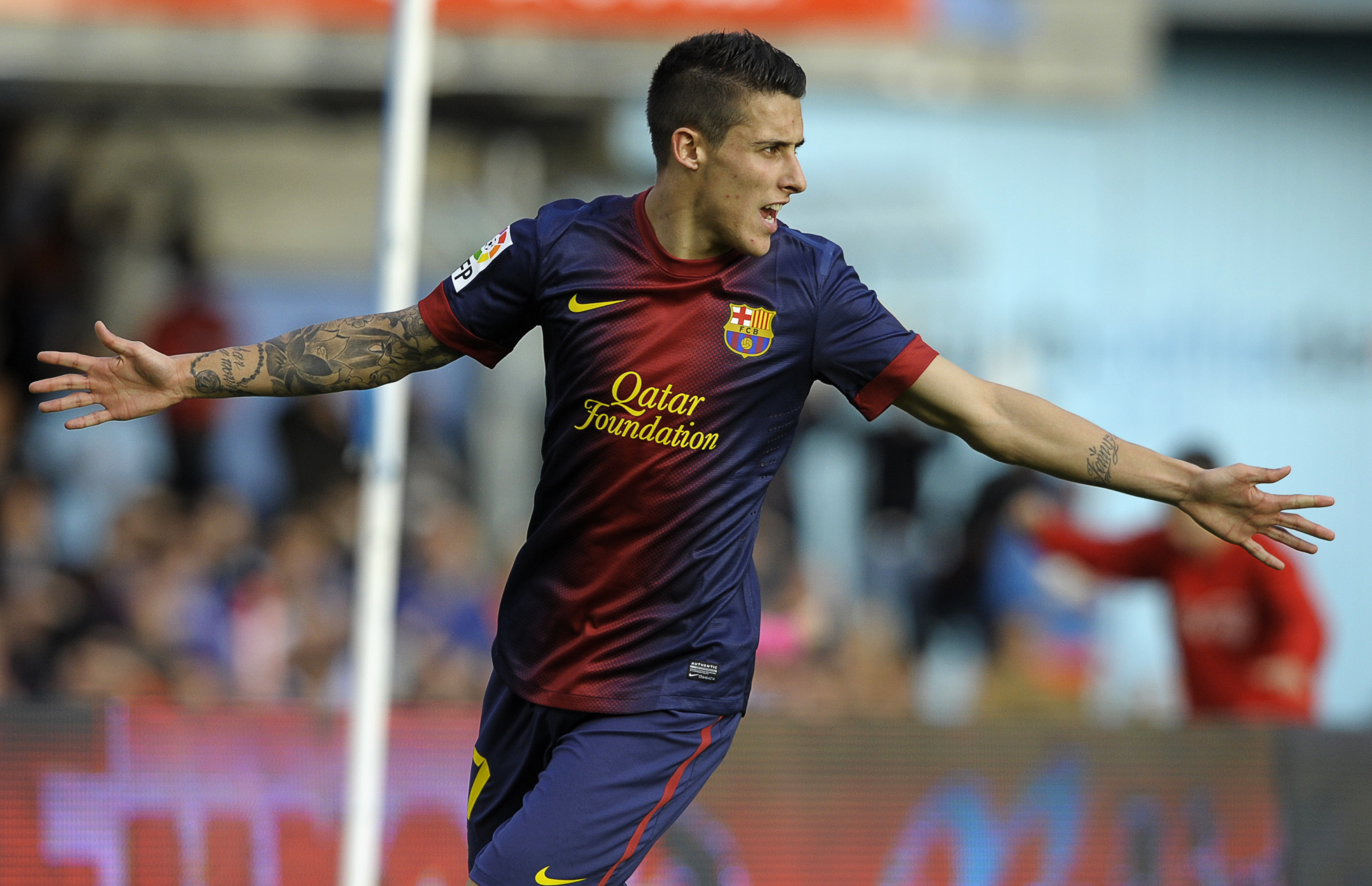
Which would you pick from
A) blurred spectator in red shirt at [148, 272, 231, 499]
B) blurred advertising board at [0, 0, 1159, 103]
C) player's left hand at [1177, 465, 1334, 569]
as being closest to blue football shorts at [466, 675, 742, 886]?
player's left hand at [1177, 465, 1334, 569]

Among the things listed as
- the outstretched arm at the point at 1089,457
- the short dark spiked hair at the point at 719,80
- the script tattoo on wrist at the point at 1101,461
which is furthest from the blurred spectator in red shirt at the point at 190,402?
the script tattoo on wrist at the point at 1101,461

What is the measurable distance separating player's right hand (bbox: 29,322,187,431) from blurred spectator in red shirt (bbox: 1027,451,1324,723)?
200 inches

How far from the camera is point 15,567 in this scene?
8.64 meters

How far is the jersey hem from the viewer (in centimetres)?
366

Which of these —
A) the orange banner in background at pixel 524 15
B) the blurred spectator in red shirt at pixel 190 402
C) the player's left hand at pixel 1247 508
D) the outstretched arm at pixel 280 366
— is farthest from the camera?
the blurred spectator in red shirt at pixel 190 402

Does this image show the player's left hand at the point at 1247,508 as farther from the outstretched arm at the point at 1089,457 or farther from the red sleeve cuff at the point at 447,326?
the red sleeve cuff at the point at 447,326

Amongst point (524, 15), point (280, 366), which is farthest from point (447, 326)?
point (524, 15)

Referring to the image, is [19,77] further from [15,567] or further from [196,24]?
[15,567]

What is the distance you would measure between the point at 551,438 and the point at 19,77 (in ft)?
21.9

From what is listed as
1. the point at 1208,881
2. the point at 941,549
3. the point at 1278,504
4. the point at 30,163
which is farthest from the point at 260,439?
the point at 1278,504

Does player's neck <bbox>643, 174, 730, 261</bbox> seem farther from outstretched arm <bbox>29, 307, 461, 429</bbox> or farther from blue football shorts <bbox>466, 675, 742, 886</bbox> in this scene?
blue football shorts <bbox>466, 675, 742, 886</bbox>

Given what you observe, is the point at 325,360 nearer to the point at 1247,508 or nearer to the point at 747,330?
the point at 747,330

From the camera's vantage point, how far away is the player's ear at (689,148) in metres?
3.61

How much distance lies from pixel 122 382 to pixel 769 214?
64.1 inches
